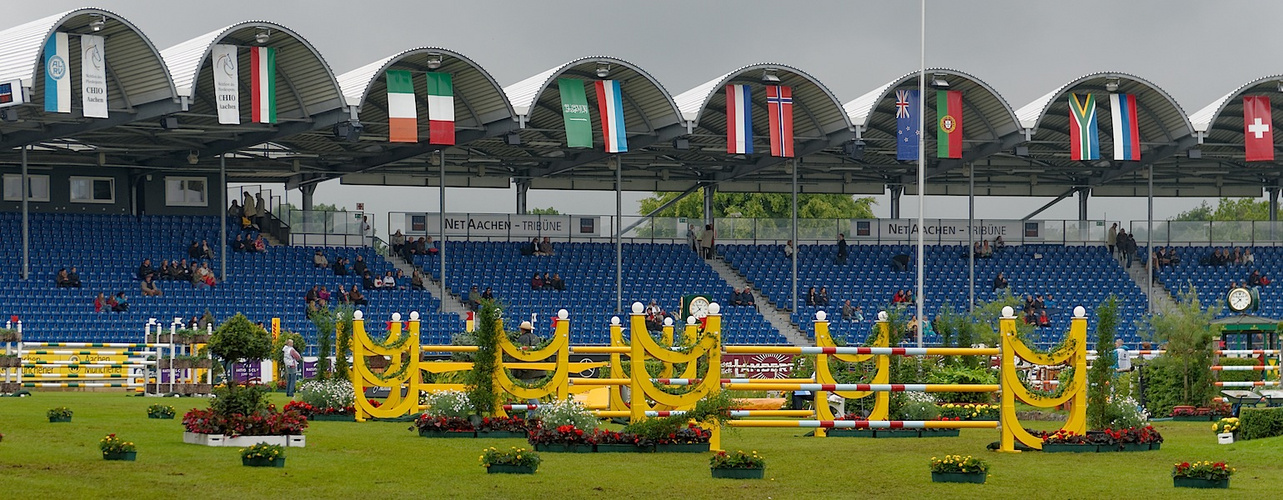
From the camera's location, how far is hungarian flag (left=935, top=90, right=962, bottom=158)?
4431 cm

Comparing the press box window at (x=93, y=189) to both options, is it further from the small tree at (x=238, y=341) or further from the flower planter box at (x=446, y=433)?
the small tree at (x=238, y=341)

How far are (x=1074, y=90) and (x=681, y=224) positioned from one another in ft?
49.4

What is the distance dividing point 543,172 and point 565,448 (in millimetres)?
35440

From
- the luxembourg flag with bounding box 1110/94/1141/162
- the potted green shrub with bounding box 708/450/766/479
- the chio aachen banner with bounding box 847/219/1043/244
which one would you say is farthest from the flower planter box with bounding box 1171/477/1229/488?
the chio aachen banner with bounding box 847/219/1043/244

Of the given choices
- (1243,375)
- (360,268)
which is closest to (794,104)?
(360,268)

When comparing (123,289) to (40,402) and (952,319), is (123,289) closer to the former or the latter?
(40,402)

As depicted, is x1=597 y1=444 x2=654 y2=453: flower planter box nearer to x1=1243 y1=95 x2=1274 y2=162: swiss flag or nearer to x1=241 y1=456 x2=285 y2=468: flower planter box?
x1=241 y1=456 x2=285 y2=468: flower planter box

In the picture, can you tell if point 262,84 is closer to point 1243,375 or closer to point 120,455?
point 1243,375

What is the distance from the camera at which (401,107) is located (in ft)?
129

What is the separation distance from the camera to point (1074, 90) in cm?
4506

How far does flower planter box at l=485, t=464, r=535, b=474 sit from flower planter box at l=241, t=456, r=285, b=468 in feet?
5.99

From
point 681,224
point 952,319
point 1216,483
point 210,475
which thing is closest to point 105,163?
point 681,224

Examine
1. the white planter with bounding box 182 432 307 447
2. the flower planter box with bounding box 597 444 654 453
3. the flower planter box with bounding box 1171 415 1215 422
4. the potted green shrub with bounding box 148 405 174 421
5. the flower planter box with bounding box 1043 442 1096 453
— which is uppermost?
the white planter with bounding box 182 432 307 447

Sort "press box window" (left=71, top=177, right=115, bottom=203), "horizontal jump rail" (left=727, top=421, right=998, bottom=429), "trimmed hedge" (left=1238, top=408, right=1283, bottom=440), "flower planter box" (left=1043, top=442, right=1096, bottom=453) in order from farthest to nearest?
"press box window" (left=71, top=177, right=115, bottom=203)
"trimmed hedge" (left=1238, top=408, right=1283, bottom=440)
"flower planter box" (left=1043, top=442, right=1096, bottom=453)
"horizontal jump rail" (left=727, top=421, right=998, bottom=429)
